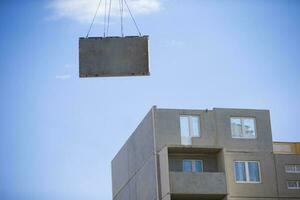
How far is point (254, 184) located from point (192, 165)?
171 inches

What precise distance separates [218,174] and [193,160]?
2.51m

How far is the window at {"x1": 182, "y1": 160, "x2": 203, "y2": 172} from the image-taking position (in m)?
53.5

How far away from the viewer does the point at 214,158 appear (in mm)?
54188

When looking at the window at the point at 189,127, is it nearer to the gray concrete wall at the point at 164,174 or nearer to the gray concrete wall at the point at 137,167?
the gray concrete wall at the point at 137,167

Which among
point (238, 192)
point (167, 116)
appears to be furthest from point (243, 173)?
point (167, 116)

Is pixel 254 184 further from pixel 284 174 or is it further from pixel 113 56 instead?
pixel 113 56

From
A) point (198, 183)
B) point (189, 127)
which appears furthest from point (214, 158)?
point (198, 183)

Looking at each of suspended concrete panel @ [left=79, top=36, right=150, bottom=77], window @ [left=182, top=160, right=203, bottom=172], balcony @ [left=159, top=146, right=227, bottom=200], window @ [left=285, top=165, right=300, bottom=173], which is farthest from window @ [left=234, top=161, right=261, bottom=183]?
suspended concrete panel @ [left=79, top=36, right=150, bottom=77]

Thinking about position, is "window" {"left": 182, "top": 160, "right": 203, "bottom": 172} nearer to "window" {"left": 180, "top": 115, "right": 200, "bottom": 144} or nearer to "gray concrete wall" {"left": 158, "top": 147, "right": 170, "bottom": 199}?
"window" {"left": 180, "top": 115, "right": 200, "bottom": 144}

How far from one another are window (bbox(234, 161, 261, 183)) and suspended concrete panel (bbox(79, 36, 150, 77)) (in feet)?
54.4

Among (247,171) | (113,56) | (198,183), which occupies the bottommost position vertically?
(198,183)

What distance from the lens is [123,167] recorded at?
63.5 meters

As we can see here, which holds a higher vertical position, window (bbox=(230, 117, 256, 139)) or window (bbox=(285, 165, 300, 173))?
window (bbox=(230, 117, 256, 139))

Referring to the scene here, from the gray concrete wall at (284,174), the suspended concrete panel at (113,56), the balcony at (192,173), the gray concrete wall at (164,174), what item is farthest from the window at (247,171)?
the suspended concrete panel at (113,56)
